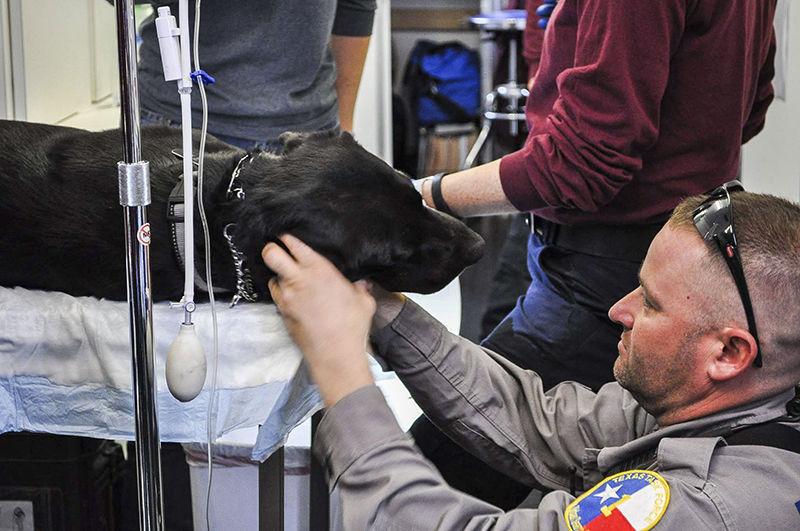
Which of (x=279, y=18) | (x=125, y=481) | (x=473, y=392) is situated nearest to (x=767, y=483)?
(x=473, y=392)

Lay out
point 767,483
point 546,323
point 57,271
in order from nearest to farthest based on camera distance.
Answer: point 767,483 → point 57,271 → point 546,323

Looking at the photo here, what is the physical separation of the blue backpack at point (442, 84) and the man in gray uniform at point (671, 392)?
198 inches

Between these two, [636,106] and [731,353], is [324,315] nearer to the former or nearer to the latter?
[731,353]

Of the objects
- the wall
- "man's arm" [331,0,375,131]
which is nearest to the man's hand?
"man's arm" [331,0,375,131]

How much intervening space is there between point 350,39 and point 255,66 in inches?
16.2

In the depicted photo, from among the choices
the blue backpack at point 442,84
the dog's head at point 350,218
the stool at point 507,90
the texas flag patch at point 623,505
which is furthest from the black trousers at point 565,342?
the blue backpack at point 442,84

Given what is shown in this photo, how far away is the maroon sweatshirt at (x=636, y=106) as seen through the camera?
56.9 inches

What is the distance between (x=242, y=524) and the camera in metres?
1.47

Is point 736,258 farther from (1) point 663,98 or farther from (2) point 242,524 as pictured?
(2) point 242,524

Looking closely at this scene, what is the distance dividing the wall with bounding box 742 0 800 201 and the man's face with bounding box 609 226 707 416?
2.55m

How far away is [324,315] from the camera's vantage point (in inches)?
43.1

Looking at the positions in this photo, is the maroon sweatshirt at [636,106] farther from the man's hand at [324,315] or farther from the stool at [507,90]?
the stool at [507,90]

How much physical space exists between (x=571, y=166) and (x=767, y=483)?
63cm

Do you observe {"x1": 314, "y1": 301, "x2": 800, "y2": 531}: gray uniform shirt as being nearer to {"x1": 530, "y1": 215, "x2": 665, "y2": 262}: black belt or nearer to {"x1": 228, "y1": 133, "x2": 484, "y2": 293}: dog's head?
{"x1": 228, "y1": 133, "x2": 484, "y2": 293}: dog's head
